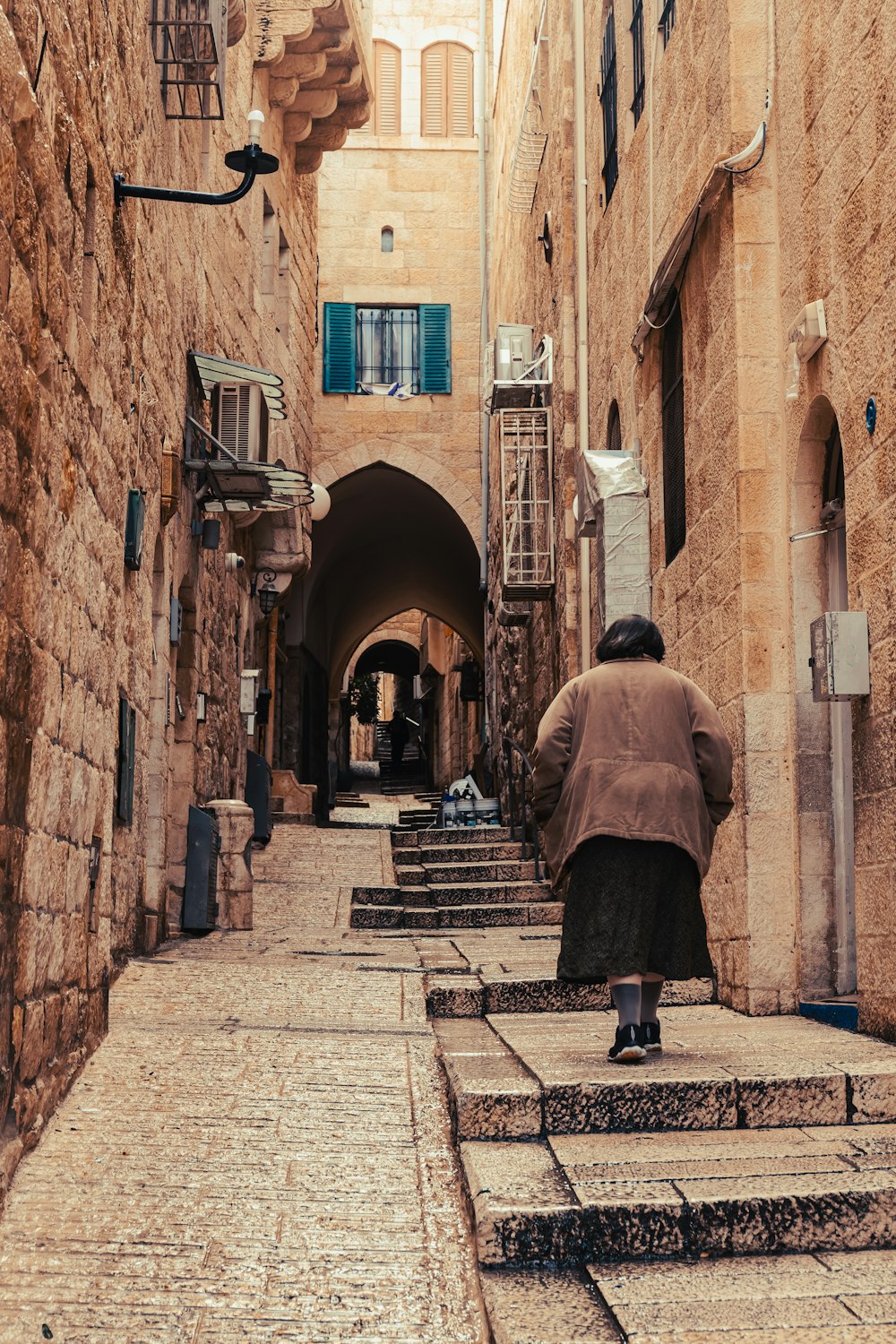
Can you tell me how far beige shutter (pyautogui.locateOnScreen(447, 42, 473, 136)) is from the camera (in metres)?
20.5

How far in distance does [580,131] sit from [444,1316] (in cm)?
977

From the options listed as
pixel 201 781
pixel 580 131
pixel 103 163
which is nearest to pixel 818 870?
pixel 103 163

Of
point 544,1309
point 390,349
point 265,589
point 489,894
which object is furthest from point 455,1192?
point 390,349

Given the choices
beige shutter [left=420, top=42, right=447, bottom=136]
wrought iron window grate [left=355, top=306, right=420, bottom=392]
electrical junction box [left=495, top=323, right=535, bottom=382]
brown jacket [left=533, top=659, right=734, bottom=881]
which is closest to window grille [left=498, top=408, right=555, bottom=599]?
electrical junction box [left=495, top=323, right=535, bottom=382]

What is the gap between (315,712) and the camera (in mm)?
23094

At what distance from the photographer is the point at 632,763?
15.0 feet

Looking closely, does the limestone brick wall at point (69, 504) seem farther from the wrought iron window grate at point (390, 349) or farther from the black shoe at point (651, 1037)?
the wrought iron window grate at point (390, 349)

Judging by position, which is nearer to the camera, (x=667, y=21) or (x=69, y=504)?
(x=69, y=504)

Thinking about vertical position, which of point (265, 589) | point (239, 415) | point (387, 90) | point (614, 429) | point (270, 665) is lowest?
point (270, 665)

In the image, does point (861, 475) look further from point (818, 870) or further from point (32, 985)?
point (32, 985)

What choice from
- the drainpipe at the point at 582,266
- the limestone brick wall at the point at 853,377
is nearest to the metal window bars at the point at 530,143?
the drainpipe at the point at 582,266

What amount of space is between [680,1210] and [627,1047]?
3.79 feet

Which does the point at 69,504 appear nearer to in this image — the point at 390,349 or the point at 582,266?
the point at 582,266

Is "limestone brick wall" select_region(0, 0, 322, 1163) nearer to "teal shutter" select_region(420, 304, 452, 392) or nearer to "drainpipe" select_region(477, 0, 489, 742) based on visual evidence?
"drainpipe" select_region(477, 0, 489, 742)
